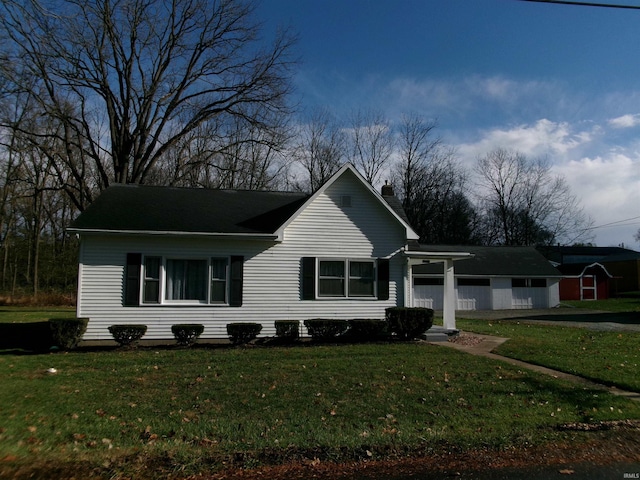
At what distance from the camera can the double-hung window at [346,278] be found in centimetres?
1577

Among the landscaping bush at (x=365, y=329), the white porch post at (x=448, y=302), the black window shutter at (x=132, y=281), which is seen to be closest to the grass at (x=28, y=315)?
the black window shutter at (x=132, y=281)

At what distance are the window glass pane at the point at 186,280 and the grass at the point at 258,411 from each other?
3.77 metres

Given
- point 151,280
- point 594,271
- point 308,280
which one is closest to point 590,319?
point 308,280

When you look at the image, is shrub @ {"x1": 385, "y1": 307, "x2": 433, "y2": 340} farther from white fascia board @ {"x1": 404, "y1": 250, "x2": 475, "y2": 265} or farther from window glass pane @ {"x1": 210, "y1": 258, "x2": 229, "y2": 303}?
window glass pane @ {"x1": 210, "y1": 258, "x2": 229, "y2": 303}

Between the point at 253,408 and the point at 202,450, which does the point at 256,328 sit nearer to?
the point at 253,408

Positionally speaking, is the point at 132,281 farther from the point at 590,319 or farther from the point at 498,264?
the point at 498,264

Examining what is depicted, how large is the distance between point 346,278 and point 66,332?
8013mm

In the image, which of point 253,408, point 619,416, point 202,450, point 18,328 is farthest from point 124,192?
point 619,416

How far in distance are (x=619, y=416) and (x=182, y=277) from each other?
455 inches

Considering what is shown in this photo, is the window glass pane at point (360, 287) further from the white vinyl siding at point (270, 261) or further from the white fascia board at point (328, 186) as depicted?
the white fascia board at point (328, 186)

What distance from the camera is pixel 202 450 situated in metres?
5.51

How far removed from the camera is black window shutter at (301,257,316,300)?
15508 mm

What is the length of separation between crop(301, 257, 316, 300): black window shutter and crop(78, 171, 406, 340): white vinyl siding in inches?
6.7

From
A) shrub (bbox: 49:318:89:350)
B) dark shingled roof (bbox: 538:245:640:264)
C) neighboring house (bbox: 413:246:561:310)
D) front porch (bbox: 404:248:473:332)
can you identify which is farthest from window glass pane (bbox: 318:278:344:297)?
dark shingled roof (bbox: 538:245:640:264)
